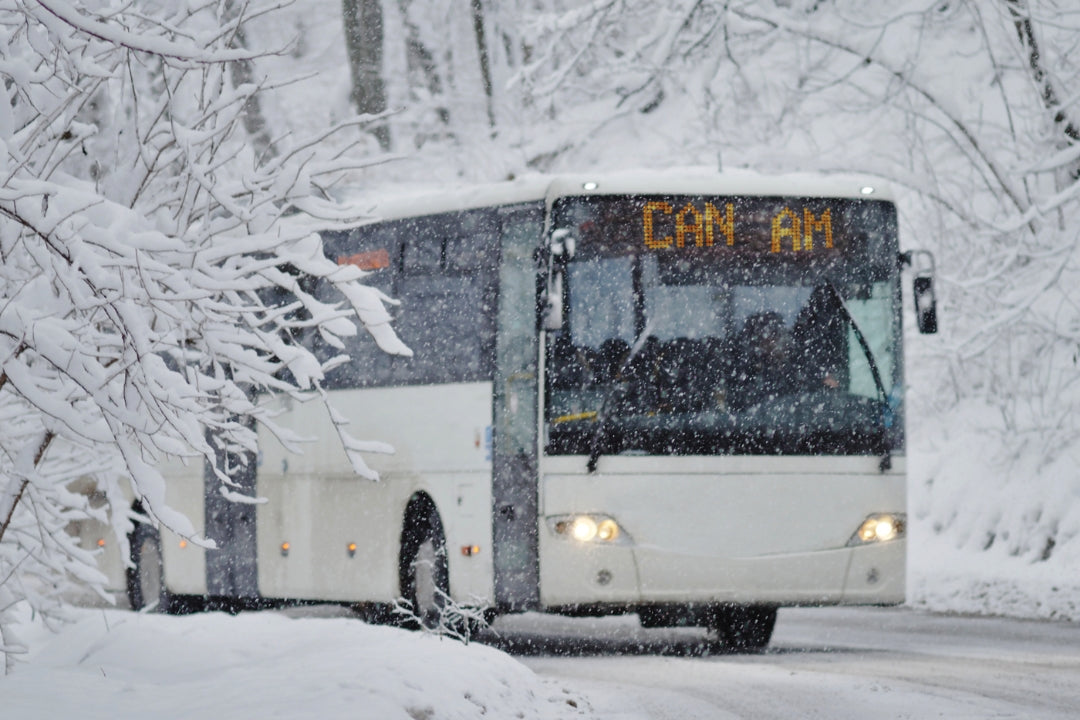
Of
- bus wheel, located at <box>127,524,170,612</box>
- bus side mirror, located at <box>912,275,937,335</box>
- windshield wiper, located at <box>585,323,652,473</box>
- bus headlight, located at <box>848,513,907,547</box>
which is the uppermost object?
bus side mirror, located at <box>912,275,937,335</box>

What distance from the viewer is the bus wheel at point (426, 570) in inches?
551

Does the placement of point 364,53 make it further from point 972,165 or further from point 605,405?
point 605,405

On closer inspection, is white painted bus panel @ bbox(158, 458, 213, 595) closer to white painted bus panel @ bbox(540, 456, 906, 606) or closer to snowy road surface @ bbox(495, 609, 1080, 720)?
snowy road surface @ bbox(495, 609, 1080, 720)

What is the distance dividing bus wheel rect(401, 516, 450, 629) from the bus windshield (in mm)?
1573

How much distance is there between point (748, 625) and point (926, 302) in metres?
2.60

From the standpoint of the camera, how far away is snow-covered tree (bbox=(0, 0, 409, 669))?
5.91m

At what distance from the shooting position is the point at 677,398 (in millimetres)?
12727

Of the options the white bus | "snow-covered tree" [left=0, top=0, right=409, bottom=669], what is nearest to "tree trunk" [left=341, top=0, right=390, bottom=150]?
the white bus

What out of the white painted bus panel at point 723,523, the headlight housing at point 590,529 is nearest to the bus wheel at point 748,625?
→ the white painted bus panel at point 723,523

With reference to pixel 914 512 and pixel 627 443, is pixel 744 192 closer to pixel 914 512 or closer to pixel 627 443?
pixel 627 443

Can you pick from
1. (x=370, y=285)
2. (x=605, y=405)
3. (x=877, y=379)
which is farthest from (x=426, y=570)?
(x=877, y=379)

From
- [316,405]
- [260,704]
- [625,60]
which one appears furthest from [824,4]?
[260,704]

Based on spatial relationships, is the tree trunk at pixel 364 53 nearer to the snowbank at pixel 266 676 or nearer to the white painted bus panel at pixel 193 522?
the white painted bus panel at pixel 193 522

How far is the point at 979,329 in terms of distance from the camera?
18719mm
